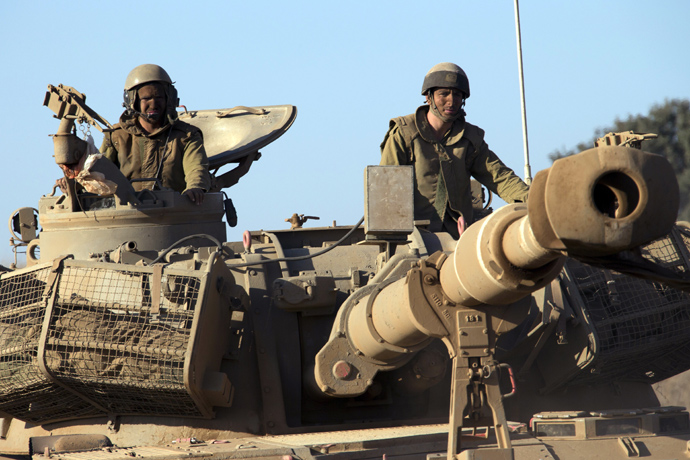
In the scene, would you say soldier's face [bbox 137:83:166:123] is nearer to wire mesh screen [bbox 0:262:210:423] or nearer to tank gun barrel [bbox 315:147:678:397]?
wire mesh screen [bbox 0:262:210:423]

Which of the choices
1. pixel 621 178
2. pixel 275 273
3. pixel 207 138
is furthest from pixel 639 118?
pixel 621 178

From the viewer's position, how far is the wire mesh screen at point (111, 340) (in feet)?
22.4

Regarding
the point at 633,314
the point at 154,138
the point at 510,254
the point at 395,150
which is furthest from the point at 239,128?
the point at 510,254

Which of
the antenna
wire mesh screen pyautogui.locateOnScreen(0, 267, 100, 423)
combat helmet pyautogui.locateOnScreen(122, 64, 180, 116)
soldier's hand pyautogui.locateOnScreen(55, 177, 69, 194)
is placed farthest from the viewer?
the antenna

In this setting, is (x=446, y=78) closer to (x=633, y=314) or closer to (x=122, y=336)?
(x=633, y=314)

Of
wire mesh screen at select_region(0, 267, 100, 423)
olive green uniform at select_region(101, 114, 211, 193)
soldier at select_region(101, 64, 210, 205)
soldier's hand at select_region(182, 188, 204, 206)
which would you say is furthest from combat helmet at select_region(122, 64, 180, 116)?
wire mesh screen at select_region(0, 267, 100, 423)

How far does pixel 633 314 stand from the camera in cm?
793

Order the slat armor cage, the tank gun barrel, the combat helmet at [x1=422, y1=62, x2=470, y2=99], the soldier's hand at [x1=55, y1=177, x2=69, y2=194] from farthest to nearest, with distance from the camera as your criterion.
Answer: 1. the combat helmet at [x1=422, y1=62, x2=470, y2=99]
2. the soldier's hand at [x1=55, y1=177, x2=69, y2=194]
3. the slat armor cage
4. the tank gun barrel

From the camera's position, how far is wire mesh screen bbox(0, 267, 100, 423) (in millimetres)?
7141

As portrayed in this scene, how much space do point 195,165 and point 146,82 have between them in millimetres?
920

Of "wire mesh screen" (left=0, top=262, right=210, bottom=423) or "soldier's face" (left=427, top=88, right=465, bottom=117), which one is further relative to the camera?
"soldier's face" (left=427, top=88, right=465, bottom=117)

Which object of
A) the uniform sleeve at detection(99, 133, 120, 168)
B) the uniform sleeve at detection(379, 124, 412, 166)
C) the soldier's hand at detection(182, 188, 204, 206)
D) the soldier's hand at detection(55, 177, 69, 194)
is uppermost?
the uniform sleeve at detection(99, 133, 120, 168)

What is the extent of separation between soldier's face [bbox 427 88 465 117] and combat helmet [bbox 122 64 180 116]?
8.47 feet

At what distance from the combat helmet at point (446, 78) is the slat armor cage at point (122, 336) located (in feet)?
10.6
